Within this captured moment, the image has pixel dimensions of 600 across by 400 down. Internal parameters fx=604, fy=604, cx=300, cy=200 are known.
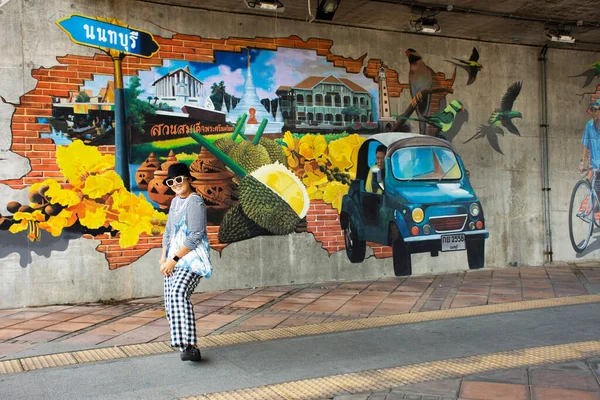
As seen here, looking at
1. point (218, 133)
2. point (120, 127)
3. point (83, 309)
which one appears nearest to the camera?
point (83, 309)

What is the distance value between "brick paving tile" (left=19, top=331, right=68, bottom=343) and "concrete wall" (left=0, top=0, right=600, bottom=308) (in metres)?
1.53

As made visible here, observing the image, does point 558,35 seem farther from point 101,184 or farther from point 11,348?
point 11,348

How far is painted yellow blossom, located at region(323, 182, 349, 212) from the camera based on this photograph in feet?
30.5

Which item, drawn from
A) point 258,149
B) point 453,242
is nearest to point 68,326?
point 258,149

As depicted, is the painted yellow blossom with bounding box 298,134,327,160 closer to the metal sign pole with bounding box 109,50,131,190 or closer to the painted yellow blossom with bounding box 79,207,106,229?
the metal sign pole with bounding box 109,50,131,190

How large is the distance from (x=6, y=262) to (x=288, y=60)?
4.76 m

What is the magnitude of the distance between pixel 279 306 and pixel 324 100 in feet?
11.4

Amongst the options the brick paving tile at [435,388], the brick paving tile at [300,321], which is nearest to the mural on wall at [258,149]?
the brick paving tile at [300,321]

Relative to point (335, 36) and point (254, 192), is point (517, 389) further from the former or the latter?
point (335, 36)

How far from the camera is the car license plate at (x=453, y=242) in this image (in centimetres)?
982

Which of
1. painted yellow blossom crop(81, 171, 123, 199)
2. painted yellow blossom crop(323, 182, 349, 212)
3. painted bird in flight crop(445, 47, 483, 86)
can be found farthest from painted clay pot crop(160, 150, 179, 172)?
→ painted bird in flight crop(445, 47, 483, 86)

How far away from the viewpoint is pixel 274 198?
352 inches

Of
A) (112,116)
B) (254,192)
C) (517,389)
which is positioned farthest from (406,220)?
(517,389)

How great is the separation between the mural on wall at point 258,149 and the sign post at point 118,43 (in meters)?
0.09
